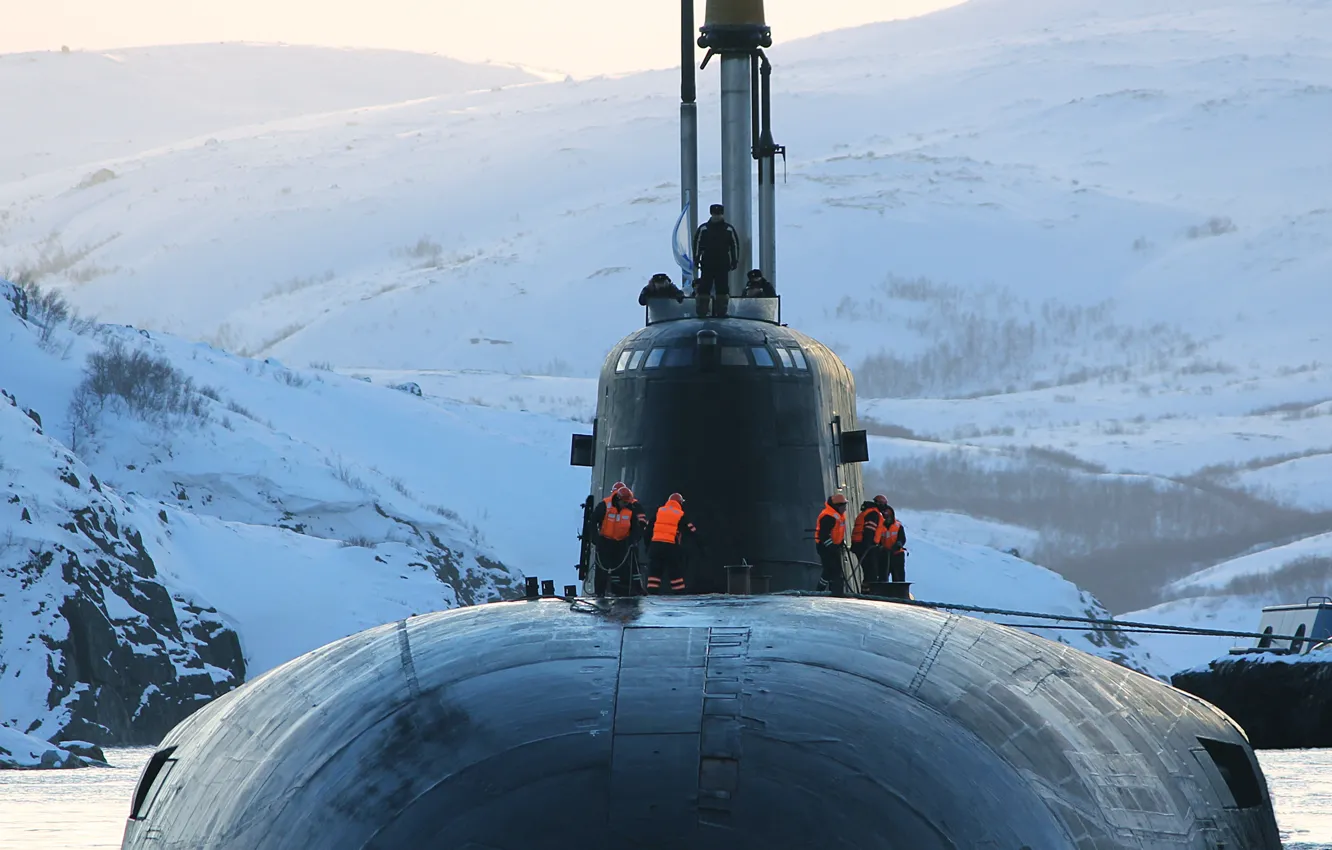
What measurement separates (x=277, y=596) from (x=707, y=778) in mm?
63404

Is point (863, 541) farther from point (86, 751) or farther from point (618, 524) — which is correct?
point (86, 751)

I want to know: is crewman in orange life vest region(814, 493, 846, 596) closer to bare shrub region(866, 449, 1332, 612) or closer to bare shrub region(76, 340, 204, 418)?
bare shrub region(76, 340, 204, 418)

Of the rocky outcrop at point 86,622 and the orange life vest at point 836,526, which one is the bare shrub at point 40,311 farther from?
the orange life vest at point 836,526

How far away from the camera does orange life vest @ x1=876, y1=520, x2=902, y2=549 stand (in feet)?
63.8

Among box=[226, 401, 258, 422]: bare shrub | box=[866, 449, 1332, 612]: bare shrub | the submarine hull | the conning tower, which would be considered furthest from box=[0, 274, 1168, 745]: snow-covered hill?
the submarine hull

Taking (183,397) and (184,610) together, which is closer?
(184,610)

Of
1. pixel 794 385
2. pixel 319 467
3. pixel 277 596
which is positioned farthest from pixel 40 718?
pixel 794 385

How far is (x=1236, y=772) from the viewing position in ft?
45.9

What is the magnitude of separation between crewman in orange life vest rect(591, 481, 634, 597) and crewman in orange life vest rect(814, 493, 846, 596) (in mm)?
1743

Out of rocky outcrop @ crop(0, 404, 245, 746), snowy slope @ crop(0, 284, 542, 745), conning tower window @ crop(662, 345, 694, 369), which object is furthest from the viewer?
snowy slope @ crop(0, 284, 542, 745)

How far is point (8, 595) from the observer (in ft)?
194

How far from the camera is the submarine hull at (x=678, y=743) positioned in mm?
9172

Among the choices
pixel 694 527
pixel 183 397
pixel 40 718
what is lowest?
pixel 40 718

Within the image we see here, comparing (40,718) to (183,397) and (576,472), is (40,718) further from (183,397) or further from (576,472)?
(576,472)
